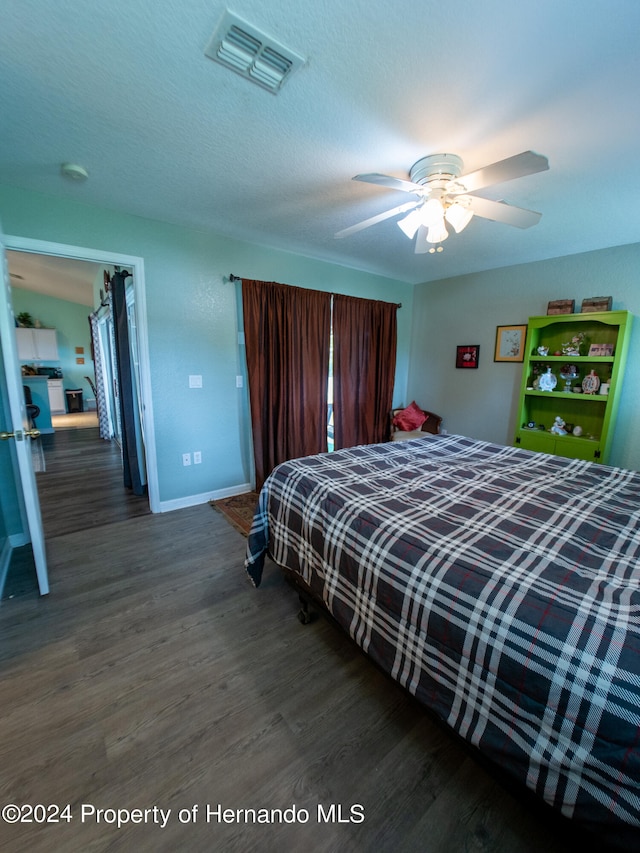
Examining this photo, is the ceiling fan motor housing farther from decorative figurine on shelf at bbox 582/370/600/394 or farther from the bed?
decorative figurine on shelf at bbox 582/370/600/394

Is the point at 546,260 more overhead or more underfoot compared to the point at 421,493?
more overhead

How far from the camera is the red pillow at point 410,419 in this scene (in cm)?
431

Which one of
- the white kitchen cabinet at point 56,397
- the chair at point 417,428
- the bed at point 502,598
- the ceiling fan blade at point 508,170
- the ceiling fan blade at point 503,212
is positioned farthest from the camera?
the white kitchen cabinet at point 56,397

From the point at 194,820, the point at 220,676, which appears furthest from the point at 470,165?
the point at 194,820

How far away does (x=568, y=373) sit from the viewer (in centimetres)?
316

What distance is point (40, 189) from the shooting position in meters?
2.16

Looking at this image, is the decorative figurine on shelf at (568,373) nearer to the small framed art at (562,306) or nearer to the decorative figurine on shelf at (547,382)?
the decorative figurine on shelf at (547,382)

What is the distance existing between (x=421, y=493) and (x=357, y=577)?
1.81ft

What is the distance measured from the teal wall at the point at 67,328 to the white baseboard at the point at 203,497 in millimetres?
7494

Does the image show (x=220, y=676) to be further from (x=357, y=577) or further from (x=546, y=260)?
(x=546, y=260)

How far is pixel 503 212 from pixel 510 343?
86.9 inches

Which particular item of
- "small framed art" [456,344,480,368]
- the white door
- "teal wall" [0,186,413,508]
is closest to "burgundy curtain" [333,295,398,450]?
"teal wall" [0,186,413,508]

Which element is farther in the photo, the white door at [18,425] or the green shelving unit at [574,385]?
the green shelving unit at [574,385]

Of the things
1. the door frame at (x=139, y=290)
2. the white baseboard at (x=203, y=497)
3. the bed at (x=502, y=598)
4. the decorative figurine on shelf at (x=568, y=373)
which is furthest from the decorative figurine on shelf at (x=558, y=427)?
the door frame at (x=139, y=290)
